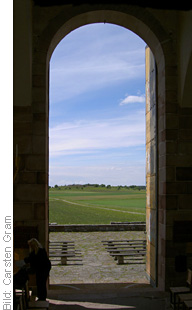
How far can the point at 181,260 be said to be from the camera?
26.1 ft

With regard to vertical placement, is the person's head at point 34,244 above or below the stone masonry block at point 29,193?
below

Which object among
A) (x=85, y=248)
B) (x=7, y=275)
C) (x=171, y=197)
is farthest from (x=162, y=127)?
(x=85, y=248)

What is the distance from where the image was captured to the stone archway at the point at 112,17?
26.6ft

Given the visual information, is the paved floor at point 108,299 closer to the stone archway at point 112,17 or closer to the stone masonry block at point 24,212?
the stone archway at point 112,17

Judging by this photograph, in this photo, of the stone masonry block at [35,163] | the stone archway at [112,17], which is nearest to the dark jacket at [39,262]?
the stone archway at [112,17]

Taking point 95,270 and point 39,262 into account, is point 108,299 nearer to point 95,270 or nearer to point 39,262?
Result: point 39,262

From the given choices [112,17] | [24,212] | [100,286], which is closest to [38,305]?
[24,212]

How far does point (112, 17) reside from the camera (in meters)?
8.73

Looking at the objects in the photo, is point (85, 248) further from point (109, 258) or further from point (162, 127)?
point (162, 127)

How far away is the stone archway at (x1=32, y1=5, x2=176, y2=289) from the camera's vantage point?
8117mm

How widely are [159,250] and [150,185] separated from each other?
6.12 ft

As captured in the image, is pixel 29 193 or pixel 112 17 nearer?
pixel 29 193

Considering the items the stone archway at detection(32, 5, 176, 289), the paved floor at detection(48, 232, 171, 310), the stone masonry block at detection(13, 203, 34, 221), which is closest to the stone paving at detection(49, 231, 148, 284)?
the paved floor at detection(48, 232, 171, 310)

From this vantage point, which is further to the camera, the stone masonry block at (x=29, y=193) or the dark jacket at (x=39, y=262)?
the stone masonry block at (x=29, y=193)
